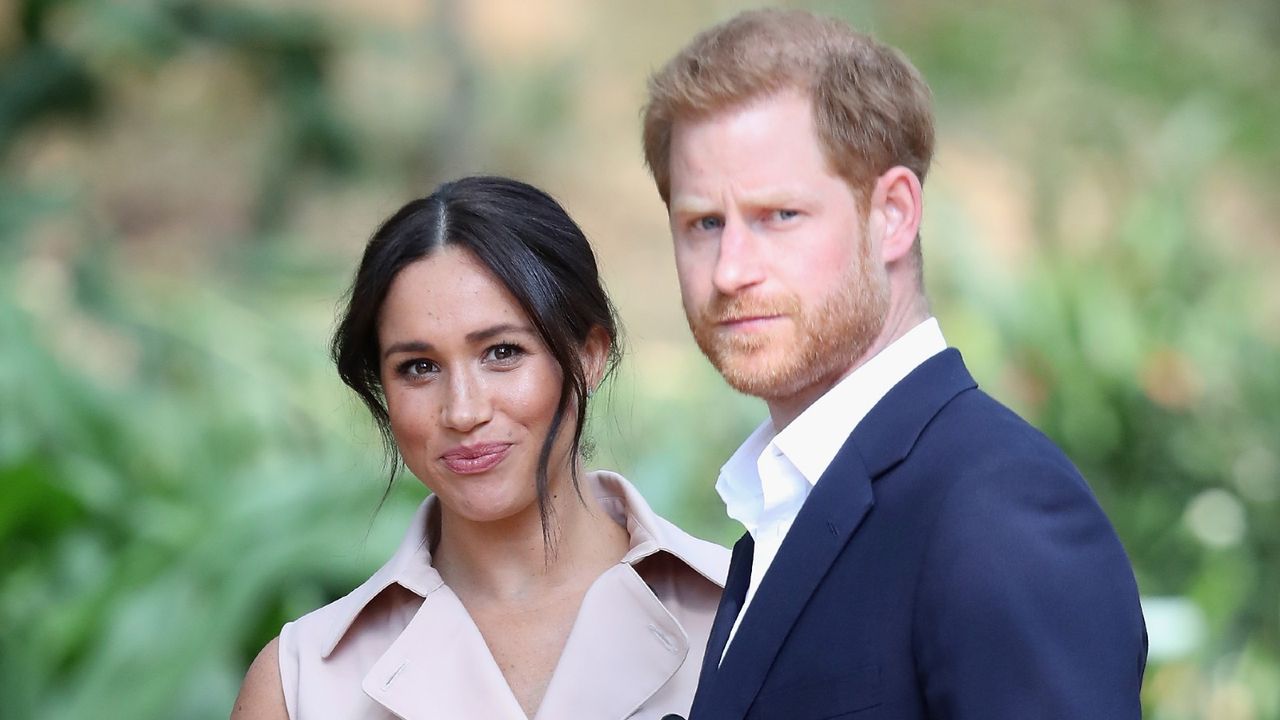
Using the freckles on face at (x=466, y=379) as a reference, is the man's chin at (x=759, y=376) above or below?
below

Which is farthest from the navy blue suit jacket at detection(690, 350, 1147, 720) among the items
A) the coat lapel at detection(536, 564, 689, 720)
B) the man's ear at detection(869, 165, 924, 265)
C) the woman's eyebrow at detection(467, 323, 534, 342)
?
the woman's eyebrow at detection(467, 323, 534, 342)

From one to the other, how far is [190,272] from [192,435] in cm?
594

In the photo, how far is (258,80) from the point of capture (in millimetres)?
9305

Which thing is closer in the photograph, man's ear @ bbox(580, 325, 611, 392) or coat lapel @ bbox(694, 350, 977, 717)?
coat lapel @ bbox(694, 350, 977, 717)

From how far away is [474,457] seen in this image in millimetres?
2143

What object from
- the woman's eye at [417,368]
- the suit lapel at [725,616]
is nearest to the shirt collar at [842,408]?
the suit lapel at [725,616]

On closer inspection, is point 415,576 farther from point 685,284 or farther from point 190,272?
point 190,272

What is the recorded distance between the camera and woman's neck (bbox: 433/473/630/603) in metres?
2.31

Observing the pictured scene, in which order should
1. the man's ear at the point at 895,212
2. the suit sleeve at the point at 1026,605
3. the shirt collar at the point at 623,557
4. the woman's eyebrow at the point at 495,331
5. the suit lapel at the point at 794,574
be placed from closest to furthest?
the suit sleeve at the point at 1026,605
the suit lapel at the point at 794,574
the man's ear at the point at 895,212
the woman's eyebrow at the point at 495,331
the shirt collar at the point at 623,557

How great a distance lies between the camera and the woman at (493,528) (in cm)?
215

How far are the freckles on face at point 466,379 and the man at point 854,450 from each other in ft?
1.20

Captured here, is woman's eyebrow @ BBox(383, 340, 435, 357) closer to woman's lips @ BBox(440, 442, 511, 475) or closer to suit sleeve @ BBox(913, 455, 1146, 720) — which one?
woman's lips @ BBox(440, 442, 511, 475)

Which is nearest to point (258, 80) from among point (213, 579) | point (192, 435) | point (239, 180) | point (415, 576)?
point (239, 180)

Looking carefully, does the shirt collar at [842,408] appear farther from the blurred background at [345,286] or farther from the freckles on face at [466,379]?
the blurred background at [345,286]
